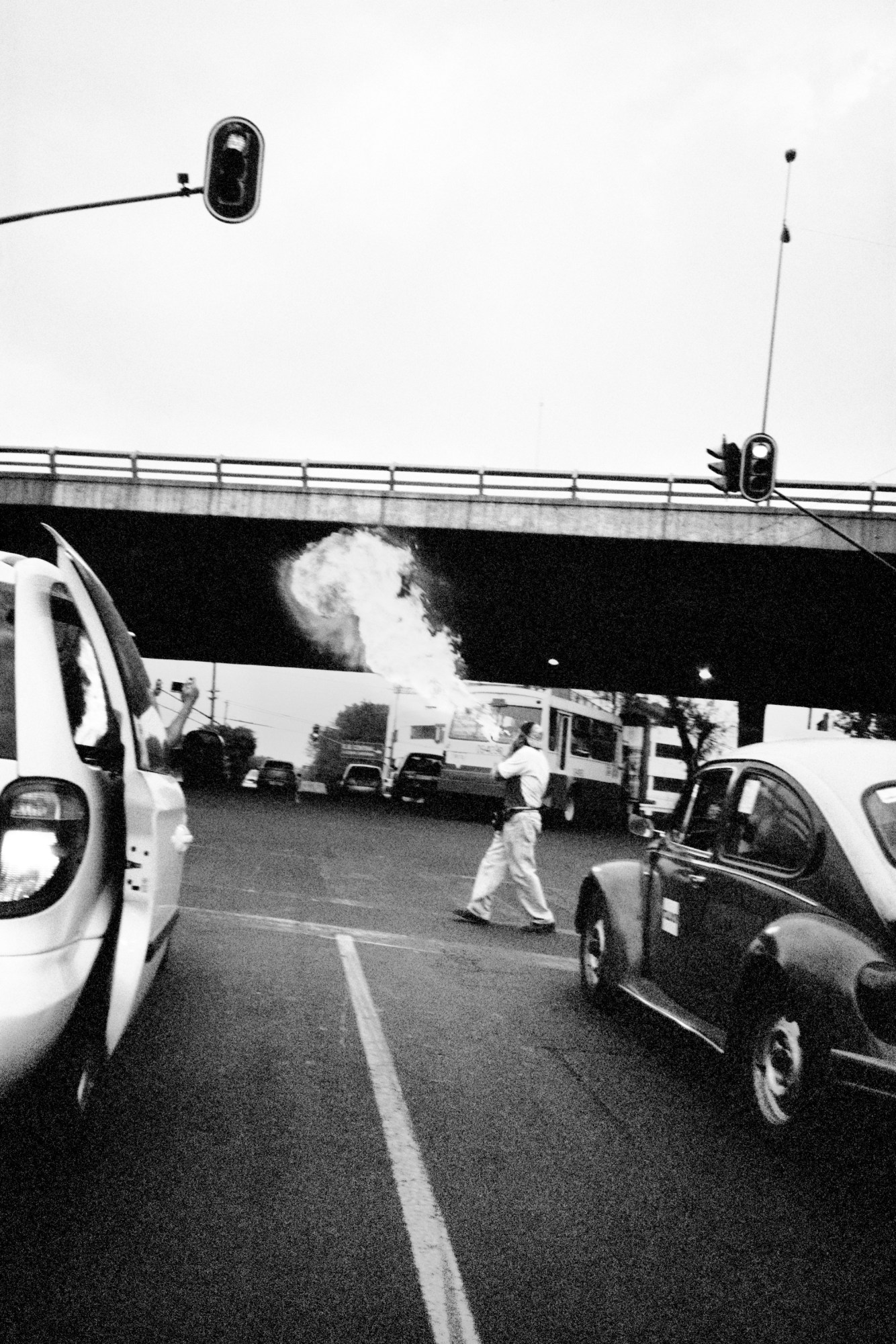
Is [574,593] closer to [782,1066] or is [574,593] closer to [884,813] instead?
[884,813]

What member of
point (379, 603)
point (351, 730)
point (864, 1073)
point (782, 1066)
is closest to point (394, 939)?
point (782, 1066)

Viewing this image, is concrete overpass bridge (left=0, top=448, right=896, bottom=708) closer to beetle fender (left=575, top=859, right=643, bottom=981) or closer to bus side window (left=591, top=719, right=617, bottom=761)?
bus side window (left=591, top=719, right=617, bottom=761)

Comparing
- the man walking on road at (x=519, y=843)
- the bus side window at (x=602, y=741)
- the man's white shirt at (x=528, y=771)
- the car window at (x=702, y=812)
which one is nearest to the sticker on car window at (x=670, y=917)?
the car window at (x=702, y=812)

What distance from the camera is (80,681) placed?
3.47m

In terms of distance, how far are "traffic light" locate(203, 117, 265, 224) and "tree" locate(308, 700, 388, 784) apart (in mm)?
113219

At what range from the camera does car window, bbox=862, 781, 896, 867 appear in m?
4.31

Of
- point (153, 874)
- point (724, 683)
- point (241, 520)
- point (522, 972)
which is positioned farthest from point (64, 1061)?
point (724, 683)

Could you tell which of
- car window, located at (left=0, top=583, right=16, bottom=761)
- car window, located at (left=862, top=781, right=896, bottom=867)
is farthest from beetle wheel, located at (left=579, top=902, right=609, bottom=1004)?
car window, located at (left=0, top=583, right=16, bottom=761)

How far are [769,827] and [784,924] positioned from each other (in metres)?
0.68

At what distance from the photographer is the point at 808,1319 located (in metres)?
3.02

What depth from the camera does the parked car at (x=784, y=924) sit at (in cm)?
391

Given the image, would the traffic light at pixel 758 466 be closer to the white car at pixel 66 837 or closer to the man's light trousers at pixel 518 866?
the man's light trousers at pixel 518 866

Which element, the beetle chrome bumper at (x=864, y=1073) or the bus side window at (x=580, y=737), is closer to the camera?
the beetle chrome bumper at (x=864, y=1073)

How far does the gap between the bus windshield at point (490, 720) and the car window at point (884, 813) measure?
23119 mm
